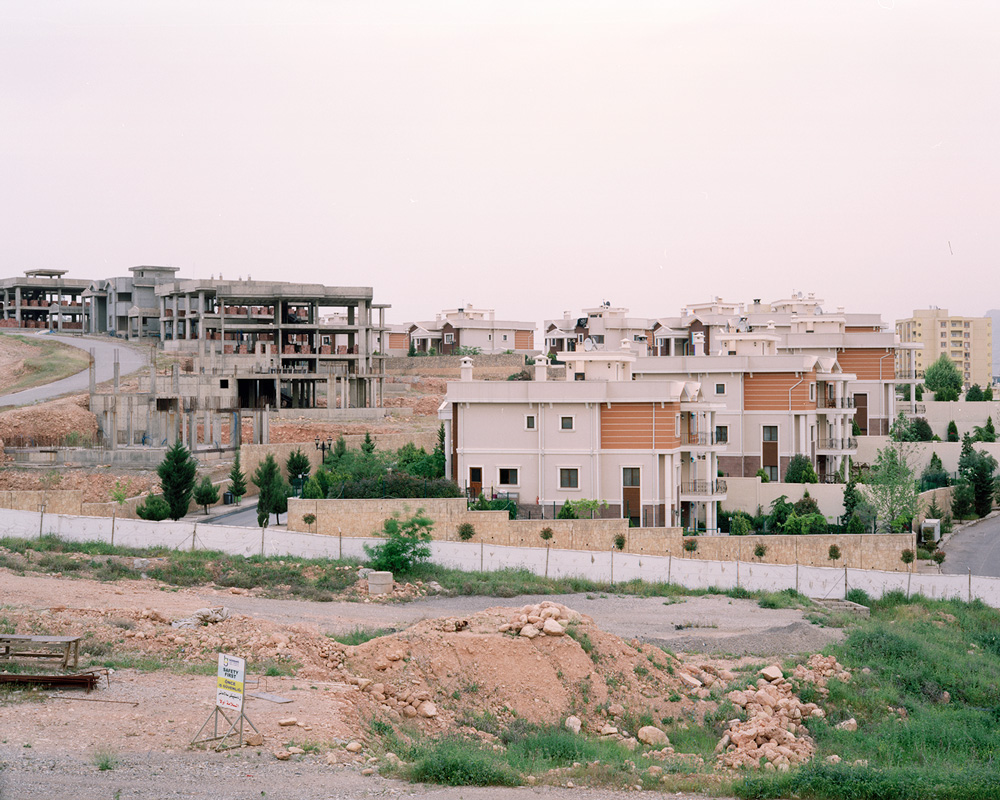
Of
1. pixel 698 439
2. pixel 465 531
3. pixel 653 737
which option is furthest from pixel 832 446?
pixel 653 737

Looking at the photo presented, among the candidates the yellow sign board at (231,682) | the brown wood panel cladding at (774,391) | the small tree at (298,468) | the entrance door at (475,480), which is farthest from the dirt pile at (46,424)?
the yellow sign board at (231,682)

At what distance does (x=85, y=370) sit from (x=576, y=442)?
4807 cm

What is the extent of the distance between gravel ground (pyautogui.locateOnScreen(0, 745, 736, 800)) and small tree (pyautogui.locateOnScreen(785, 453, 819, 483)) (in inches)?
1402

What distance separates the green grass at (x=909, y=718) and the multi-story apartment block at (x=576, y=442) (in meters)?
14.2

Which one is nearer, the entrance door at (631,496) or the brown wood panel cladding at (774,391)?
the entrance door at (631,496)

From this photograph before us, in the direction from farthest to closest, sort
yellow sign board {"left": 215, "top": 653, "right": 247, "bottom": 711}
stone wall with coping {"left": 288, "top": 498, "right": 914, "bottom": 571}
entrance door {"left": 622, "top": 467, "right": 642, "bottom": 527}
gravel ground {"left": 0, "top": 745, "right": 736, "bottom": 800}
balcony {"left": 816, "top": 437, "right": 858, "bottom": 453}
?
balcony {"left": 816, "top": 437, "right": 858, "bottom": 453} → entrance door {"left": 622, "top": 467, "right": 642, "bottom": 527} → stone wall with coping {"left": 288, "top": 498, "right": 914, "bottom": 571} → yellow sign board {"left": 215, "top": 653, "right": 247, "bottom": 711} → gravel ground {"left": 0, "top": 745, "right": 736, "bottom": 800}

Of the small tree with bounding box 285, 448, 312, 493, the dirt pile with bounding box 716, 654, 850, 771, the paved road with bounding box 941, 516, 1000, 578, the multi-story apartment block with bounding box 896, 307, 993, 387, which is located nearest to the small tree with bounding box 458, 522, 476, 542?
the small tree with bounding box 285, 448, 312, 493

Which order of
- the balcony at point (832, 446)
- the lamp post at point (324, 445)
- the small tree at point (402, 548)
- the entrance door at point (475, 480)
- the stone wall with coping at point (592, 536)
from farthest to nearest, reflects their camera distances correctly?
the balcony at point (832, 446) → the lamp post at point (324, 445) → the entrance door at point (475, 480) → the stone wall with coping at point (592, 536) → the small tree at point (402, 548)

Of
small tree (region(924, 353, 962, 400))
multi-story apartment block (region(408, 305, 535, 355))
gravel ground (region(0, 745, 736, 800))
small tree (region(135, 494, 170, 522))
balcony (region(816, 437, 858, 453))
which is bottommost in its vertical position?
gravel ground (region(0, 745, 736, 800))

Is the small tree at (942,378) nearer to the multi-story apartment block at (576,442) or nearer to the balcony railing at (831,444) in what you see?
the balcony railing at (831,444)

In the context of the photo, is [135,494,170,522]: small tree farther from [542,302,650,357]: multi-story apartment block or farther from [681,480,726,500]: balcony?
[542,302,650,357]: multi-story apartment block

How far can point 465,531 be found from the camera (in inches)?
1417

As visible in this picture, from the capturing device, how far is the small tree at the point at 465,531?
36000mm

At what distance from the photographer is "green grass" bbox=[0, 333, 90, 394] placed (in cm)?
7181
